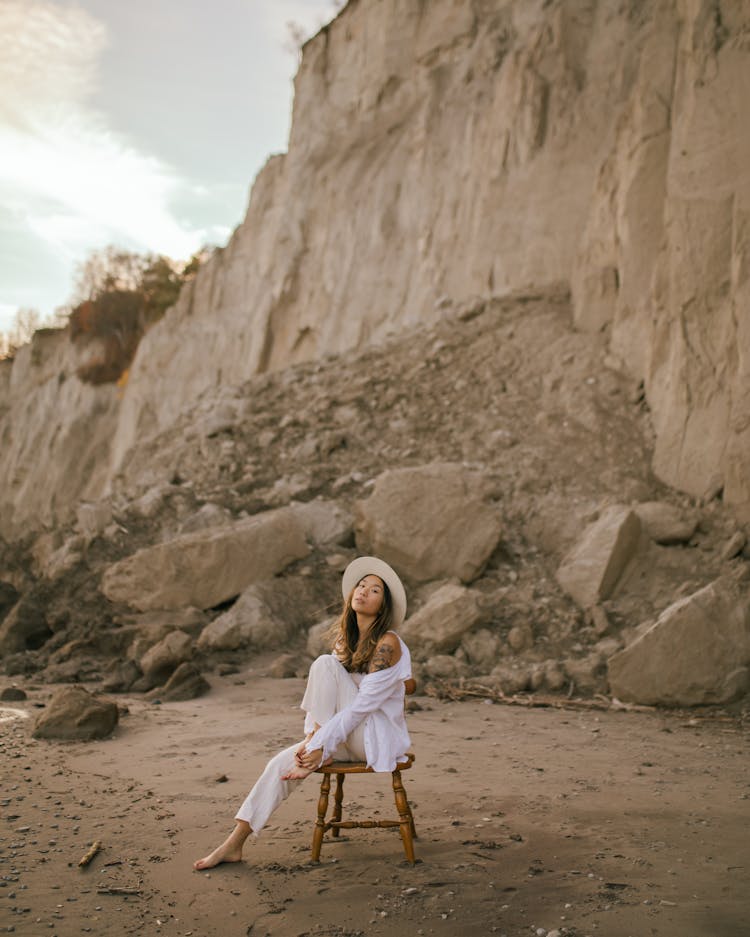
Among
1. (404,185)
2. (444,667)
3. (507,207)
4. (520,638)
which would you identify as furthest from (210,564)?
(404,185)

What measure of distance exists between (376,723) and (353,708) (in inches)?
4.9

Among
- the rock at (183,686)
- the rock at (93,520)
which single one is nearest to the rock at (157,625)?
the rock at (183,686)

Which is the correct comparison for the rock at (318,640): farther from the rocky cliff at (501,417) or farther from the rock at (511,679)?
the rock at (511,679)

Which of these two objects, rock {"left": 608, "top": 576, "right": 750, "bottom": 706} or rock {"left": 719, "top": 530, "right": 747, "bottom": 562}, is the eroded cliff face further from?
rock {"left": 608, "top": 576, "right": 750, "bottom": 706}

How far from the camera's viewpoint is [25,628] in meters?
9.98

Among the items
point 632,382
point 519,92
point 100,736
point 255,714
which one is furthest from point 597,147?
point 100,736

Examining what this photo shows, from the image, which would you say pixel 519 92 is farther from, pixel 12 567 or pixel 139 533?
pixel 12 567

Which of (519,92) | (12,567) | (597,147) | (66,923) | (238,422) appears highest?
(519,92)

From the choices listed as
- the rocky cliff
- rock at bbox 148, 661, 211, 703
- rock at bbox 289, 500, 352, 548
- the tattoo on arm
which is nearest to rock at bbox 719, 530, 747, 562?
the rocky cliff

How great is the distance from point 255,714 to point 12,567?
658 cm

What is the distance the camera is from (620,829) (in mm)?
3732

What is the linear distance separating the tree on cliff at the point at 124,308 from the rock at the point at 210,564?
17988 mm

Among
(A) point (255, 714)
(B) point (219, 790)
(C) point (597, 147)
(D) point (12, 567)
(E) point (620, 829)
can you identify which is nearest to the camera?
(E) point (620, 829)

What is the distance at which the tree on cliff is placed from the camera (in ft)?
88.3
